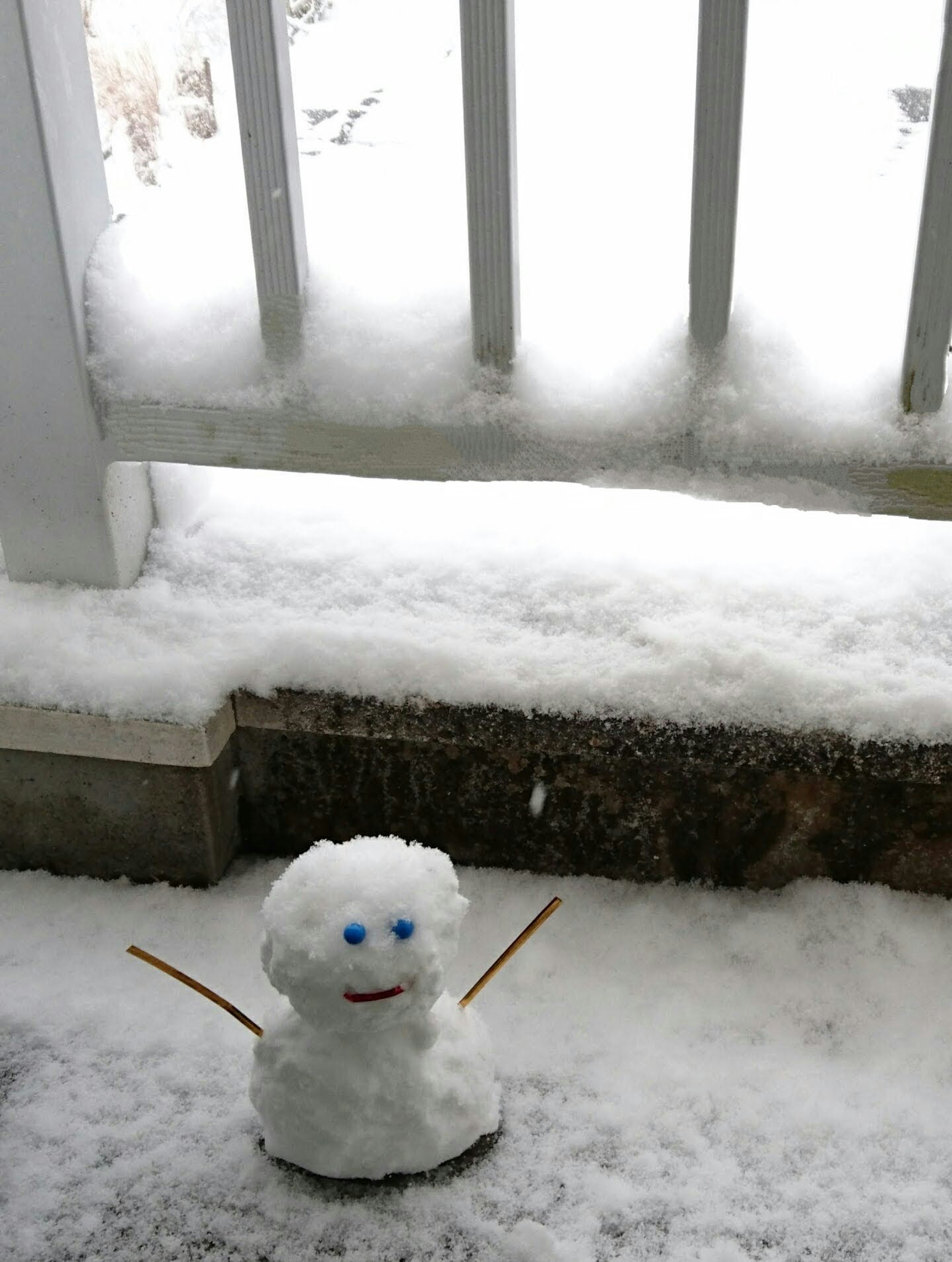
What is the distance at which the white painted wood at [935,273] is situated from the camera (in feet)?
4.73

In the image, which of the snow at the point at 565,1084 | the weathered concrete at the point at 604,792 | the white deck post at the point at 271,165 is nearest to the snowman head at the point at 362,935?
the snow at the point at 565,1084

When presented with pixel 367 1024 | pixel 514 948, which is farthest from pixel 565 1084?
pixel 367 1024

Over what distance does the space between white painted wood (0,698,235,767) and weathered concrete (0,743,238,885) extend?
1.1 inches

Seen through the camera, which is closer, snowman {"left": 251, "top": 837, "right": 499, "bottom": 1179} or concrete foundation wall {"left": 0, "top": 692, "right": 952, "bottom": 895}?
snowman {"left": 251, "top": 837, "right": 499, "bottom": 1179}

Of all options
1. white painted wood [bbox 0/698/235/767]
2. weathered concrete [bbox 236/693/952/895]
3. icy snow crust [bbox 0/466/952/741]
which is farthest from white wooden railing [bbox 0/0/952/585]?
weathered concrete [bbox 236/693/952/895]

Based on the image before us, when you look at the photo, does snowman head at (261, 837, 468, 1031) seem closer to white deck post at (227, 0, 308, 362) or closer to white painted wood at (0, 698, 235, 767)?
white painted wood at (0, 698, 235, 767)

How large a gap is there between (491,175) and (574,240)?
0.18 m

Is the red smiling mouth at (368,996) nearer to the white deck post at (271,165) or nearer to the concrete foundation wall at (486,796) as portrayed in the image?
the concrete foundation wall at (486,796)

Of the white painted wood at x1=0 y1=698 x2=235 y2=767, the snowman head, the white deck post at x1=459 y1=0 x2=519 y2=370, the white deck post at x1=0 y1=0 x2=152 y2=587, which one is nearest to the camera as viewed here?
the snowman head

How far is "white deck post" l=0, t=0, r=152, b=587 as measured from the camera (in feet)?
5.37

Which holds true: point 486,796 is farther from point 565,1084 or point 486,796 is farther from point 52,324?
point 52,324

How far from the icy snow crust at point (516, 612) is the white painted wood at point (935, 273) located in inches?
14.3

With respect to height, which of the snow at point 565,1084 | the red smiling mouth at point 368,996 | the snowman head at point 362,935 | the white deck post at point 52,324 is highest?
the white deck post at point 52,324

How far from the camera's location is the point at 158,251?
5.86 feet
